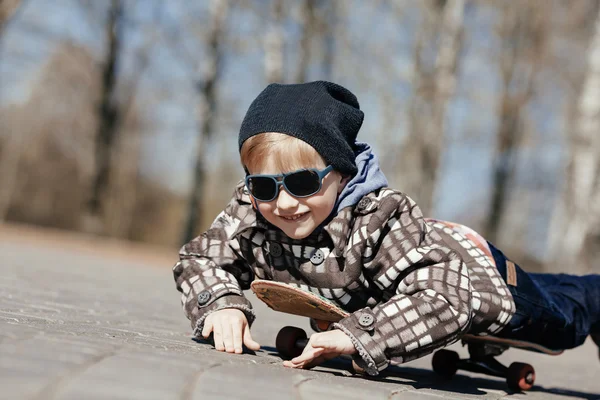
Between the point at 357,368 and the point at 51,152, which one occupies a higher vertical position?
the point at 51,152

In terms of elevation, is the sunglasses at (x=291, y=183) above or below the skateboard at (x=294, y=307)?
above

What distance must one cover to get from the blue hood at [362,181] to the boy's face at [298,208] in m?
0.04

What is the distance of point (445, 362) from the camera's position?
10.3 feet

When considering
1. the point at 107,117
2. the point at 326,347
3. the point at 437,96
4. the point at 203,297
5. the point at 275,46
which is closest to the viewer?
the point at 326,347

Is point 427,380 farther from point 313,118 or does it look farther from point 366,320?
point 313,118

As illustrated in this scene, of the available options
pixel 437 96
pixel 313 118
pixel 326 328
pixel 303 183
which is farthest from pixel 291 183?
pixel 437 96

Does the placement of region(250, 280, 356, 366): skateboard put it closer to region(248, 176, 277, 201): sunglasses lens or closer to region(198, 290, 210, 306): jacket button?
region(198, 290, 210, 306): jacket button

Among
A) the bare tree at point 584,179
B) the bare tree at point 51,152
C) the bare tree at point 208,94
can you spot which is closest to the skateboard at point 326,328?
the bare tree at point 584,179

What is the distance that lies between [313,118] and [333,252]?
49cm

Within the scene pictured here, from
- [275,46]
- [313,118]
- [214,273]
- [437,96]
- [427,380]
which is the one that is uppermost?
[275,46]

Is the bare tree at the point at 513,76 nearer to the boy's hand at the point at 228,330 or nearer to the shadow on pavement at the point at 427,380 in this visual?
the shadow on pavement at the point at 427,380

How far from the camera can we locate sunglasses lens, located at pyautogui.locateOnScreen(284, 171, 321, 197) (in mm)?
2412

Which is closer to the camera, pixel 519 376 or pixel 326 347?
pixel 326 347

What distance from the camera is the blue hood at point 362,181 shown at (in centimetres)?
255
